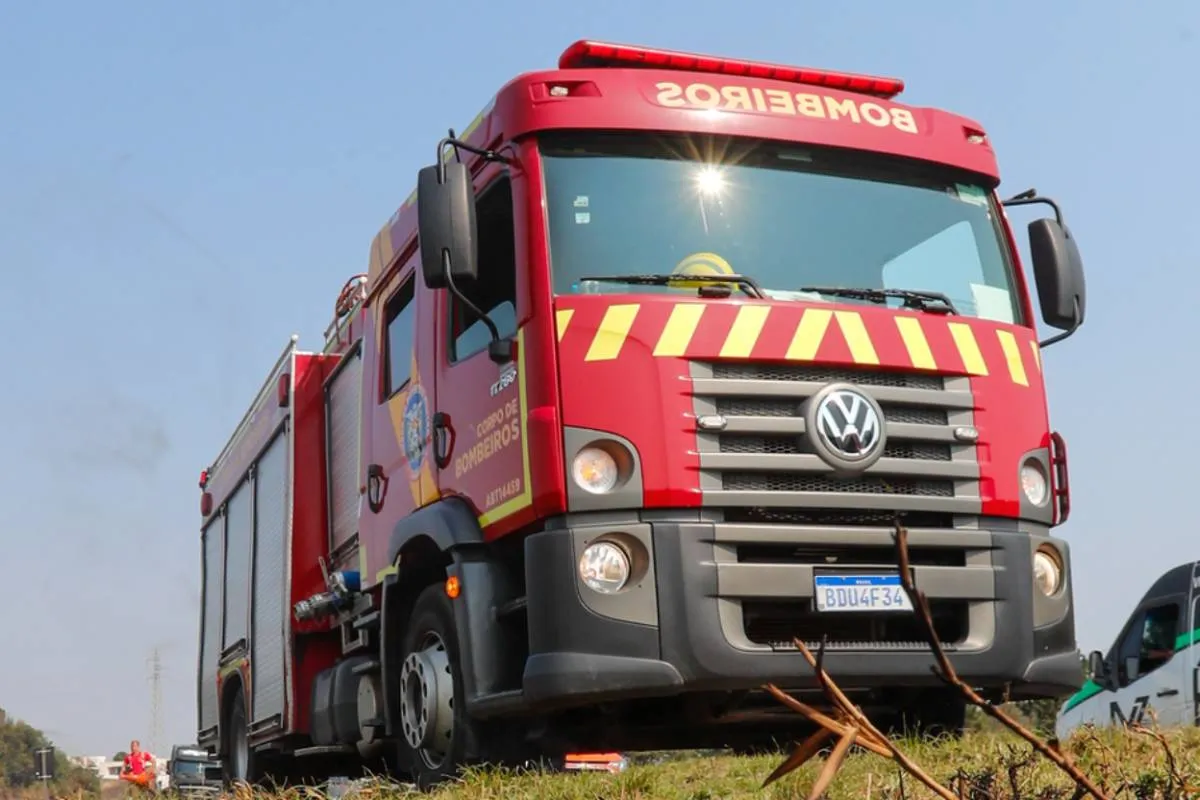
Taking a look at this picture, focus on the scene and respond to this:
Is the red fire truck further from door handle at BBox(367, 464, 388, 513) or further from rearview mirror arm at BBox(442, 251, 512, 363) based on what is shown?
door handle at BBox(367, 464, 388, 513)

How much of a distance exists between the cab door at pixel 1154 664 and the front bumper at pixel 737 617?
25.7 ft

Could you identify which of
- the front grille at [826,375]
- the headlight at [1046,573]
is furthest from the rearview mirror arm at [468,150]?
the headlight at [1046,573]

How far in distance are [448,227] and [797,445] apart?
5.15ft

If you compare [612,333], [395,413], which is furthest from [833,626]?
[395,413]

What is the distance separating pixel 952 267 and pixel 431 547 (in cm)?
256

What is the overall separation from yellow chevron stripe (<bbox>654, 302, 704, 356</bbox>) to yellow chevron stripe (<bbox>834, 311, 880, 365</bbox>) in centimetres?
60

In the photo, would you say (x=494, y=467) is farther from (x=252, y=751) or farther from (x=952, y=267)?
(x=252, y=751)

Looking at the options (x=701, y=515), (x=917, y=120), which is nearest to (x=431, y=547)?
(x=701, y=515)

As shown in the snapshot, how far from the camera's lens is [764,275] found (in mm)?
6418

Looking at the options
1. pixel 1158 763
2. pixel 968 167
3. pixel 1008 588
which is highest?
pixel 968 167

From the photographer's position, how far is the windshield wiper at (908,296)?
6.50 m

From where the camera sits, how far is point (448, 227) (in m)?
6.24

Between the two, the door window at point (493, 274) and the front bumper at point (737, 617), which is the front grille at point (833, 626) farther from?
the door window at point (493, 274)

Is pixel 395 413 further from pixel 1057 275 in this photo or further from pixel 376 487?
pixel 1057 275
